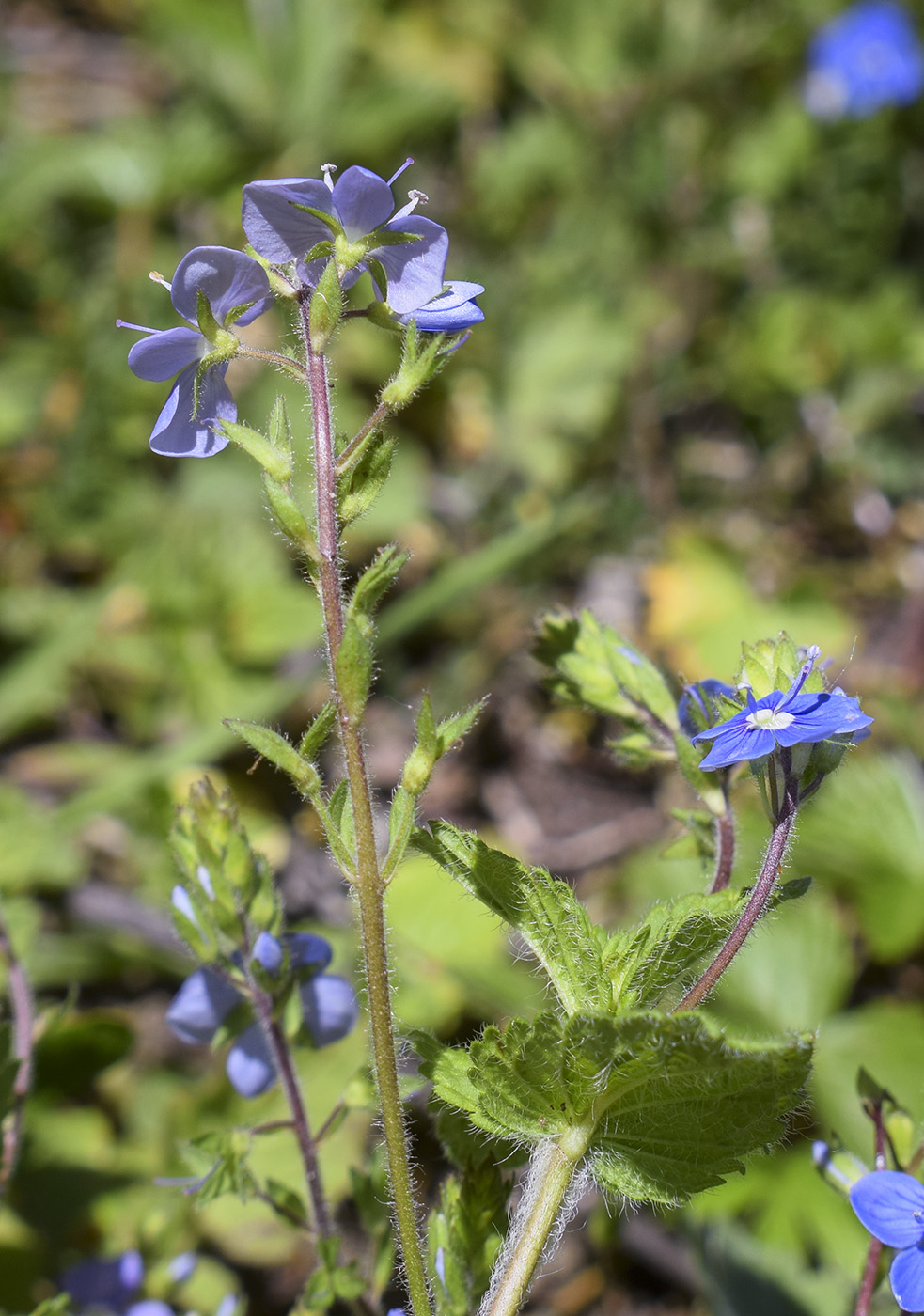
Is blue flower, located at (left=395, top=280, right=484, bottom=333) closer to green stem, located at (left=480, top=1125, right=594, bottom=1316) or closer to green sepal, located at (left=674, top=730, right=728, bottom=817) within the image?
green sepal, located at (left=674, top=730, right=728, bottom=817)

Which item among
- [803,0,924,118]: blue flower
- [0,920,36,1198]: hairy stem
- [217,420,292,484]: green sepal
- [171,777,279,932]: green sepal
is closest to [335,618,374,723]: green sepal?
[217,420,292,484]: green sepal

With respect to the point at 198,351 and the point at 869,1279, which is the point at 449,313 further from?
the point at 869,1279

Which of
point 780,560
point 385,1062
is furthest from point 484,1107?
point 780,560

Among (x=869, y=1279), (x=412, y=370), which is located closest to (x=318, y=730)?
(x=412, y=370)

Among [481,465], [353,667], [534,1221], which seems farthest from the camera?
[481,465]

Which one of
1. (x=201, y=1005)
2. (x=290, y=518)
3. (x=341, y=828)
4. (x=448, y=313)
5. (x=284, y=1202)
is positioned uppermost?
(x=448, y=313)

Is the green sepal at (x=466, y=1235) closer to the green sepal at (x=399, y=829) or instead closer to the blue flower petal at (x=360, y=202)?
the green sepal at (x=399, y=829)

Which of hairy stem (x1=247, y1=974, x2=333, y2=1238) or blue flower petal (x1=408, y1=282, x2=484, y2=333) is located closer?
blue flower petal (x1=408, y1=282, x2=484, y2=333)
